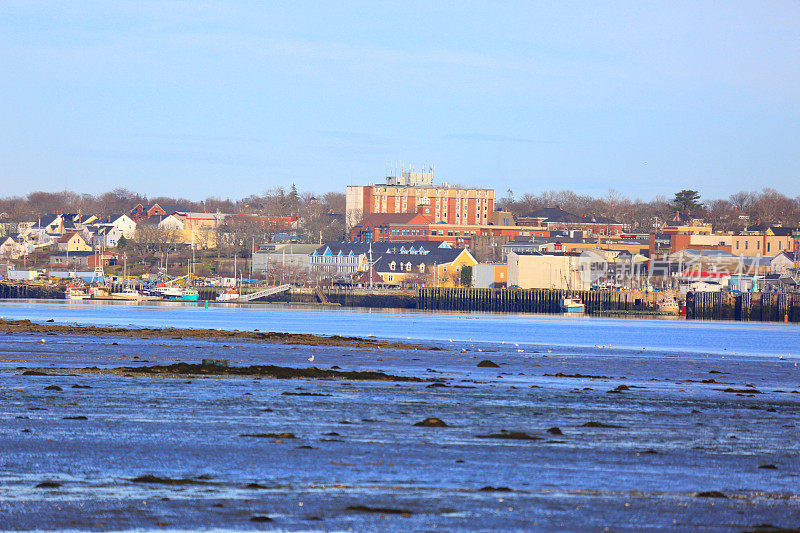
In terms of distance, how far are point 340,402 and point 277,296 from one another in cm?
12731

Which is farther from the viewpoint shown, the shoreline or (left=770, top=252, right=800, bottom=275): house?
(left=770, top=252, right=800, bottom=275): house

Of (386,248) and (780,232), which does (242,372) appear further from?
(780,232)

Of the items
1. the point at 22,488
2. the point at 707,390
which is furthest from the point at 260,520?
the point at 707,390

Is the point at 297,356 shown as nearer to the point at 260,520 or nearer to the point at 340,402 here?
the point at 340,402

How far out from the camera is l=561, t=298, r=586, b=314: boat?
13062cm

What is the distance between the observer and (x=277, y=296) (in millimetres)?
151875

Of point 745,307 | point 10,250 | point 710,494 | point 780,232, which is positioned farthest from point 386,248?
point 710,494

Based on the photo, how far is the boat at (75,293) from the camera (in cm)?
14338

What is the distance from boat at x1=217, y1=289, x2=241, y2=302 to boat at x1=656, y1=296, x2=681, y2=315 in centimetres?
5283

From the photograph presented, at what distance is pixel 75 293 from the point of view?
144 meters

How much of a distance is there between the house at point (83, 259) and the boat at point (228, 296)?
42.4 metres

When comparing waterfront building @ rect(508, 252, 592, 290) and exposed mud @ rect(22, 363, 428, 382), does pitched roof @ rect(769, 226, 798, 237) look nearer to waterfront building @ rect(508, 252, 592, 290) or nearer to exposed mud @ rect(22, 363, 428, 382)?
waterfront building @ rect(508, 252, 592, 290)

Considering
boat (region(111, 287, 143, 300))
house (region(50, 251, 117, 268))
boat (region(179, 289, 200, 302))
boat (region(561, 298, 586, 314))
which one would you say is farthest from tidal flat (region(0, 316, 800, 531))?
house (region(50, 251, 117, 268))

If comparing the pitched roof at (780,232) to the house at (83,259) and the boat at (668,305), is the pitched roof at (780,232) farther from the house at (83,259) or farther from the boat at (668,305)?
the house at (83,259)
